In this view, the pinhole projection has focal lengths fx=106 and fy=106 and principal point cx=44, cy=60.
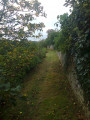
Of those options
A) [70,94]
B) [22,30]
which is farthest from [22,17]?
[70,94]

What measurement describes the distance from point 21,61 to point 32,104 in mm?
1793

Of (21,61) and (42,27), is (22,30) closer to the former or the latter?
(42,27)

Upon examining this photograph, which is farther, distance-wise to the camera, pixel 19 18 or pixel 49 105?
pixel 19 18

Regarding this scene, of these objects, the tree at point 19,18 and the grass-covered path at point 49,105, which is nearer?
the grass-covered path at point 49,105

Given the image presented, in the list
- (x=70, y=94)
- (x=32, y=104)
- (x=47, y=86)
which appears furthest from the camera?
(x=47, y=86)

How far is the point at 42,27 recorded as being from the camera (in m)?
7.03

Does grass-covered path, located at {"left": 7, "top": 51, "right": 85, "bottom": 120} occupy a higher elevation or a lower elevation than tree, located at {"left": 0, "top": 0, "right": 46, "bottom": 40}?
lower

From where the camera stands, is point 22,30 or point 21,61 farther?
point 22,30

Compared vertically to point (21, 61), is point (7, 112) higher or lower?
lower

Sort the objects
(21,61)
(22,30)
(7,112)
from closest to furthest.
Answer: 1. (7,112)
2. (21,61)
3. (22,30)

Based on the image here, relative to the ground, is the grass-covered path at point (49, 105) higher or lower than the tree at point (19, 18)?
lower

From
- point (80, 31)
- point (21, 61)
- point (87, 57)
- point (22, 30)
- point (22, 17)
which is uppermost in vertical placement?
point (22, 17)

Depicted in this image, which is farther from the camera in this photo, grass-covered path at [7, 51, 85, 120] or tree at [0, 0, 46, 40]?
tree at [0, 0, 46, 40]

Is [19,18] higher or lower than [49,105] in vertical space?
higher
